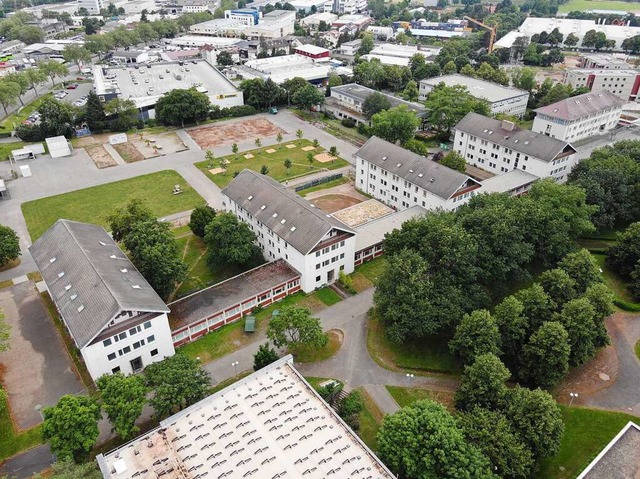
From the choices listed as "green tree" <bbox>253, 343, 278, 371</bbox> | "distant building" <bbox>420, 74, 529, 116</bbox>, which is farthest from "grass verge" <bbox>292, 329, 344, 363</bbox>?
"distant building" <bbox>420, 74, 529, 116</bbox>

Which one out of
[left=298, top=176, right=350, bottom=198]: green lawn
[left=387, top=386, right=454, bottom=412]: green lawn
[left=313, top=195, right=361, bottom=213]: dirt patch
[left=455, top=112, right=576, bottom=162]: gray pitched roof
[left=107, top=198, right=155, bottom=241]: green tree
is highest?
[left=455, top=112, right=576, bottom=162]: gray pitched roof

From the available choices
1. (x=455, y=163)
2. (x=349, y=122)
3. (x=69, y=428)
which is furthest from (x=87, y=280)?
(x=349, y=122)

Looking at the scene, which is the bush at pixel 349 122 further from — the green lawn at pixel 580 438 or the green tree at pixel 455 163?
the green lawn at pixel 580 438

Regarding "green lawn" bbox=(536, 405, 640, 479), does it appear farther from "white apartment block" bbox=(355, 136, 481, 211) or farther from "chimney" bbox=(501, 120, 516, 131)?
"chimney" bbox=(501, 120, 516, 131)

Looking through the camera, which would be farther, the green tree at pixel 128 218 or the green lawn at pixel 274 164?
the green lawn at pixel 274 164

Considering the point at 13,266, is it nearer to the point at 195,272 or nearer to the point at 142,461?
the point at 195,272

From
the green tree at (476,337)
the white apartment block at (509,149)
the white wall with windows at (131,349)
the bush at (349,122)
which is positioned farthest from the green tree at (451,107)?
the white wall with windows at (131,349)
